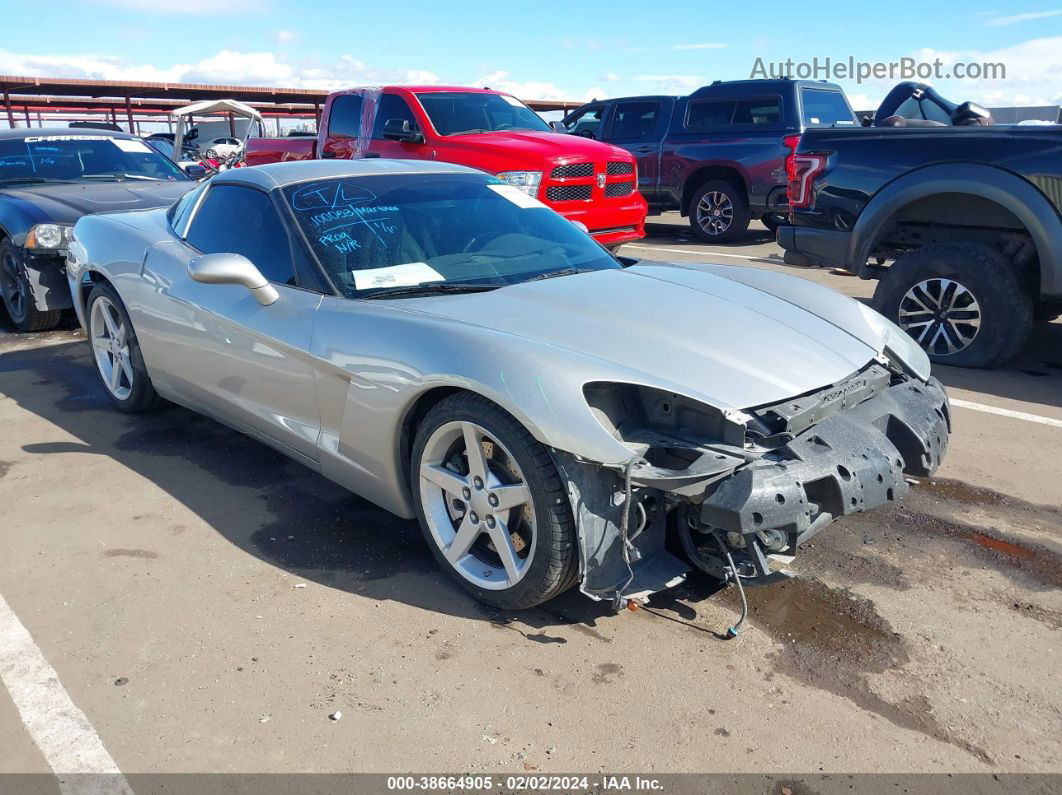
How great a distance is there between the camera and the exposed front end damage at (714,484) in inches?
101

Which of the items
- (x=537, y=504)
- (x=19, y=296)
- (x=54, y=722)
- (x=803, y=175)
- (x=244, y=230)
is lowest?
(x=54, y=722)

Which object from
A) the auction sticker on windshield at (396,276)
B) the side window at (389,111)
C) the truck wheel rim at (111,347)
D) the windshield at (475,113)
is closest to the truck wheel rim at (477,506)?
Result: the auction sticker on windshield at (396,276)

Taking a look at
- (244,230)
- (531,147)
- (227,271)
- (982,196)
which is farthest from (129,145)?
(982,196)

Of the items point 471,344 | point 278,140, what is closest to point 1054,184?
point 471,344

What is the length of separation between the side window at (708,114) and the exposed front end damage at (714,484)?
10.0 m

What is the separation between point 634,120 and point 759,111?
2.04 meters

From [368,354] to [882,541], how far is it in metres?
2.16

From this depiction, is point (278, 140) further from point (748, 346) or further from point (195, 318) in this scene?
point (748, 346)

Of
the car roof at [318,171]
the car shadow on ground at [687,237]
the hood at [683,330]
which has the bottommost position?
the car shadow on ground at [687,237]

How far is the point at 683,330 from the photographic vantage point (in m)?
3.04

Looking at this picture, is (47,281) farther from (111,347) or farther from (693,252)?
(693,252)

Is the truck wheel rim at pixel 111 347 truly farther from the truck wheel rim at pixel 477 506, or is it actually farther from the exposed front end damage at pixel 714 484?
the exposed front end damage at pixel 714 484

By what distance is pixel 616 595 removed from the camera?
8.80 feet

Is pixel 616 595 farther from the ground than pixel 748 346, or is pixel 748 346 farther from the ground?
pixel 748 346
